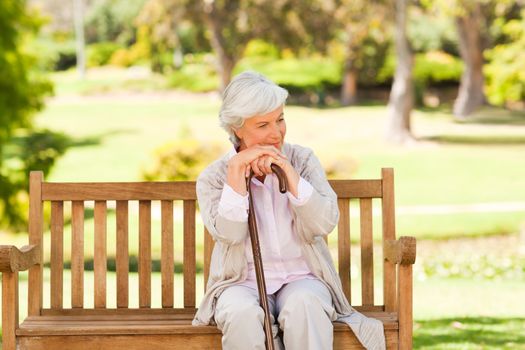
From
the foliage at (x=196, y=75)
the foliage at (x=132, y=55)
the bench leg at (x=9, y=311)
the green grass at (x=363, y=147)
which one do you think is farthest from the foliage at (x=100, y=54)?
the bench leg at (x=9, y=311)

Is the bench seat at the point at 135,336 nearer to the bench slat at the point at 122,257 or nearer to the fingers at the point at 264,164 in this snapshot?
the bench slat at the point at 122,257

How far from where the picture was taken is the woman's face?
4.27 m

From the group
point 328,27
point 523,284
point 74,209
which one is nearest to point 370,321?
point 74,209

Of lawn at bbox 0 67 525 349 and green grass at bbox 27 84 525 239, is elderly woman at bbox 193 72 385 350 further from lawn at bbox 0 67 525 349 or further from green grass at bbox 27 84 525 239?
green grass at bbox 27 84 525 239

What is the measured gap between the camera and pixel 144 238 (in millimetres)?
4961

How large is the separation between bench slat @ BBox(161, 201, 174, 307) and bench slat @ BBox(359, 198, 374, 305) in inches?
32.8

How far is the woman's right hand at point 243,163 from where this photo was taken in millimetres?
4195

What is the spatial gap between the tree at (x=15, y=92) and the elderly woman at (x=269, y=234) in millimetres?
11242

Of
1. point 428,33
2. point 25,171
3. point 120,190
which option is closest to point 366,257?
point 120,190

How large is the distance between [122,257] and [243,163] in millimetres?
1002

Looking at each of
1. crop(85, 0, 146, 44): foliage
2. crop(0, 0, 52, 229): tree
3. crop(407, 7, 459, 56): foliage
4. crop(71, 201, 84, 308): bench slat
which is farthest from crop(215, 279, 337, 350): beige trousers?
crop(85, 0, 146, 44): foliage

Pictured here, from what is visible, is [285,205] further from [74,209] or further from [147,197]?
[74,209]

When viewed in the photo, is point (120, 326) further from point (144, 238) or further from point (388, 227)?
point (388, 227)

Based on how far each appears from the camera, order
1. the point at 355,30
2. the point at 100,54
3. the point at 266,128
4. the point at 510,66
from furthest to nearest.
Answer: the point at 100,54 → the point at 355,30 → the point at 510,66 → the point at 266,128
